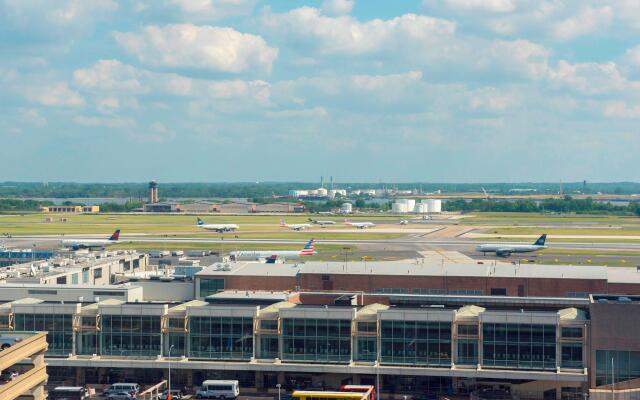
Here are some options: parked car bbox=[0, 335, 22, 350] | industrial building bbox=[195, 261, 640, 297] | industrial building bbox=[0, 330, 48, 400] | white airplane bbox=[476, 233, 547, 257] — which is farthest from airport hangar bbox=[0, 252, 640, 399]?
white airplane bbox=[476, 233, 547, 257]

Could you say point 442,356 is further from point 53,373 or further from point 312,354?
point 53,373

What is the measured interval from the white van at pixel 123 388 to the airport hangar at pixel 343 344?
3.32 m

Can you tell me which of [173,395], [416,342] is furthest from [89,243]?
[416,342]

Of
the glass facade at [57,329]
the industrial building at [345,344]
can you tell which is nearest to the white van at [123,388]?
the industrial building at [345,344]

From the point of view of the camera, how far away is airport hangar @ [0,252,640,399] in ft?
192

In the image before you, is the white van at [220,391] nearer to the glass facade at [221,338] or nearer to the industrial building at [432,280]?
the glass facade at [221,338]

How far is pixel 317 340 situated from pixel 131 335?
1228 cm

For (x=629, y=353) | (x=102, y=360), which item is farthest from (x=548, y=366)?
(x=102, y=360)

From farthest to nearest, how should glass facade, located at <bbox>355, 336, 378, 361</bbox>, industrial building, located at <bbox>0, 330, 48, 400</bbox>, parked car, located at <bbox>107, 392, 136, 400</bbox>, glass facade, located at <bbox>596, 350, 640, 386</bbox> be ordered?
glass facade, located at <bbox>355, 336, 378, 361</bbox> → glass facade, located at <bbox>596, 350, 640, 386</bbox> → parked car, located at <bbox>107, 392, 136, 400</bbox> → industrial building, located at <bbox>0, 330, 48, 400</bbox>

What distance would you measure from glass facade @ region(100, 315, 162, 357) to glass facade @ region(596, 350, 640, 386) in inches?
1092

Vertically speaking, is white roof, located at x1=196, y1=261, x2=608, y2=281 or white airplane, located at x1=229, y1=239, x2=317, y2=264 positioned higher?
white roof, located at x1=196, y1=261, x2=608, y2=281

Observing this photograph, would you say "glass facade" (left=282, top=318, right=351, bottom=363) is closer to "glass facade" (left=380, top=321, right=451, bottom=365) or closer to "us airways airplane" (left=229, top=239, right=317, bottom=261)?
"glass facade" (left=380, top=321, right=451, bottom=365)

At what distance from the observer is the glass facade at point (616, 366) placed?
190 feet

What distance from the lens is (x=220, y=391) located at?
57500 mm
